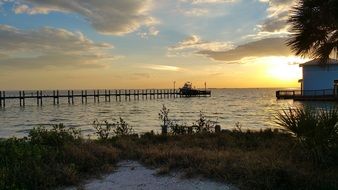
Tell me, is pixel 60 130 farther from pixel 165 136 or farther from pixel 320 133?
pixel 320 133

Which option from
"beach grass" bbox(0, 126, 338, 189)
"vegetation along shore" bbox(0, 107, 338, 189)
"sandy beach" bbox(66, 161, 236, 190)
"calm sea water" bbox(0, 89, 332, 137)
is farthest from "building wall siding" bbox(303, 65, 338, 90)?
"sandy beach" bbox(66, 161, 236, 190)

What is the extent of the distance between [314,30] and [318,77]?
60457 mm

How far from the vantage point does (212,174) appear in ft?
26.6

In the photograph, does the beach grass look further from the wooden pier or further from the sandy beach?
the wooden pier

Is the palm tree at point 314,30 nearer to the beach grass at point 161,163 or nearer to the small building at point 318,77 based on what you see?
the beach grass at point 161,163

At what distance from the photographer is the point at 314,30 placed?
10984mm

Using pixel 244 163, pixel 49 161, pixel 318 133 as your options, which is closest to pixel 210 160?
pixel 244 163

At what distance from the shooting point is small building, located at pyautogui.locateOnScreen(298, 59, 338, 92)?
66562 mm

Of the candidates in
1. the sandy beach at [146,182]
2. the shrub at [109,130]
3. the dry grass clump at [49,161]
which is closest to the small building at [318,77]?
the shrub at [109,130]

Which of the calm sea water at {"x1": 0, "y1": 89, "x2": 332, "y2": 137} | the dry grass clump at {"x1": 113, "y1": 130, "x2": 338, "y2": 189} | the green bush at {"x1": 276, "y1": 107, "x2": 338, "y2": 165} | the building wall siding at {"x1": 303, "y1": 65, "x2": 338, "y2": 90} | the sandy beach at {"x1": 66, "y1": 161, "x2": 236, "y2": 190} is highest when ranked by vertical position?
the building wall siding at {"x1": 303, "y1": 65, "x2": 338, "y2": 90}

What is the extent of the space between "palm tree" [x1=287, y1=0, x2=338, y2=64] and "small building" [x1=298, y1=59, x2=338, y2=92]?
5738 centimetres

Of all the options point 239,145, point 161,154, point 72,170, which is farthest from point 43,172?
point 239,145

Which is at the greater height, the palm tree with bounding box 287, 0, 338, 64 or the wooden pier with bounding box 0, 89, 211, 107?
the palm tree with bounding box 287, 0, 338, 64

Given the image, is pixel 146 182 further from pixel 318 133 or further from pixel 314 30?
pixel 314 30
